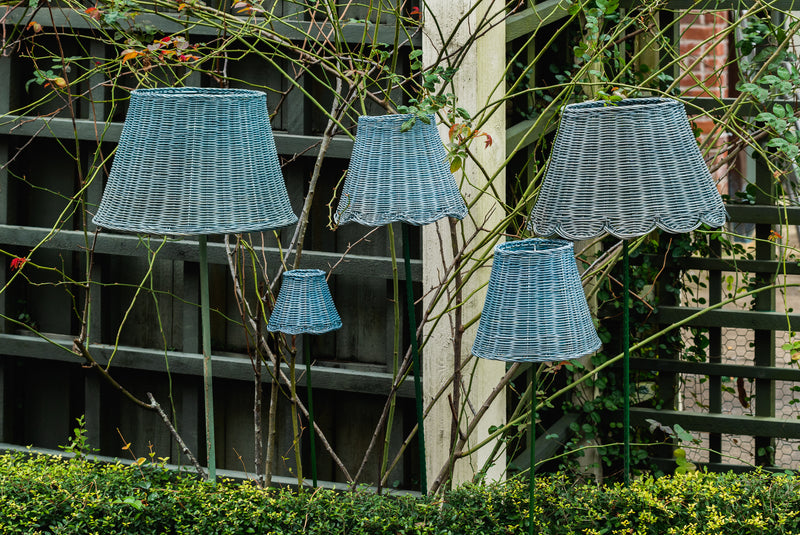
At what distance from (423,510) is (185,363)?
4.77ft

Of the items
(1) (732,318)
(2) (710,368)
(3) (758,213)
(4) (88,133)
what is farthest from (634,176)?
(4) (88,133)

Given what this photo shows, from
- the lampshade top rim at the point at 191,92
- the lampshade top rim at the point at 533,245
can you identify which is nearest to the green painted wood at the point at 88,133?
the lampshade top rim at the point at 191,92

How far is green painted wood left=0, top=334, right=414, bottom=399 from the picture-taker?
3.78 m

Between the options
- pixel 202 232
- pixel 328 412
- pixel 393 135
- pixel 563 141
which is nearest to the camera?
pixel 202 232

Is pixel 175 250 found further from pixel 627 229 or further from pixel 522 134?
pixel 627 229

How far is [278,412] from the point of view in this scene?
4.04 meters

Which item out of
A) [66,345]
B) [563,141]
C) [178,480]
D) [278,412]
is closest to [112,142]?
[66,345]

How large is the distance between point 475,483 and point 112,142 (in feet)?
6.76

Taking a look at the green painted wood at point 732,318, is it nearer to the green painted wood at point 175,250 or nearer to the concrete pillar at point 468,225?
the concrete pillar at point 468,225

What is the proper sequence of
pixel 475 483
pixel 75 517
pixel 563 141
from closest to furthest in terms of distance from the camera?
1. pixel 563 141
2. pixel 75 517
3. pixel 475 483

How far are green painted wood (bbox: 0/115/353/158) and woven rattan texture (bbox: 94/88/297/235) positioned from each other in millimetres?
1302

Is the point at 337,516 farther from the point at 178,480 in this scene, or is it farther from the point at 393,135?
the point at 393,135

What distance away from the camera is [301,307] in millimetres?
2998

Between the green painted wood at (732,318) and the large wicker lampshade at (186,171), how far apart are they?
8.31 ft
